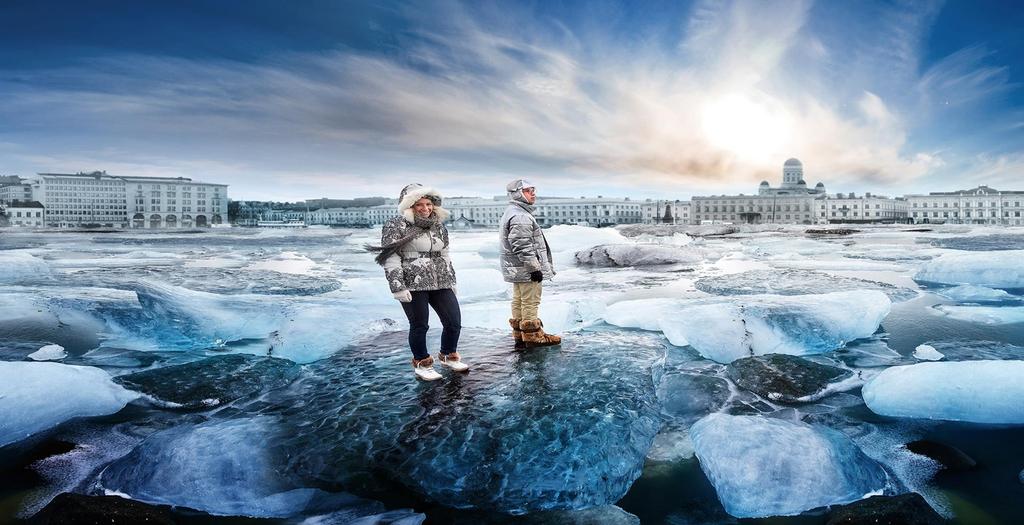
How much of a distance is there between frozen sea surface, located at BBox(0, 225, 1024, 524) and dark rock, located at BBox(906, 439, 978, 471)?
0.40ft

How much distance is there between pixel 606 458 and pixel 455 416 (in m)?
1.00

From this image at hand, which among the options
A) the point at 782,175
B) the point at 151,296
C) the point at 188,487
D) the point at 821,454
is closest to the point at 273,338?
the point at 151,296

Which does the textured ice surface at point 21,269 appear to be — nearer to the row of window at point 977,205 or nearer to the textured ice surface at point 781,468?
the textured ice surface at point 781,468

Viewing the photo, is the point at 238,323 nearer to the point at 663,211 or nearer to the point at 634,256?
the point at 634,256

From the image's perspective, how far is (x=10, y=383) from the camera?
3.74 meters

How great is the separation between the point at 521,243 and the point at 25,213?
13845 centimetres

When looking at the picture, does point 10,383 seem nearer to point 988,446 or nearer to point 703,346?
point 703,346

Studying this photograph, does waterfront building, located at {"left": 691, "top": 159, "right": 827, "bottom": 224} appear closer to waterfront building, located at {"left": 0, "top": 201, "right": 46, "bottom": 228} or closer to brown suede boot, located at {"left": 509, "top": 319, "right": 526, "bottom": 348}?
brown suede boot, located at {"left": 509, "top": 319, "right": 526, "bottom": 348}

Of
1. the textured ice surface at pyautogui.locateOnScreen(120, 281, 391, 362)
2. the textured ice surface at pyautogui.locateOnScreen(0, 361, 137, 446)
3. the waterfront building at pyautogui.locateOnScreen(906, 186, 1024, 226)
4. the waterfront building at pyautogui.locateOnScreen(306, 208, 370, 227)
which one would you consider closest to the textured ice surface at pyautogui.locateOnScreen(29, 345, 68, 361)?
the textured ice surface at pyautogui.locateOnScreen(120, 281, 391, 362)

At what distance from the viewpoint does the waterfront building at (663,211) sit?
134 meters

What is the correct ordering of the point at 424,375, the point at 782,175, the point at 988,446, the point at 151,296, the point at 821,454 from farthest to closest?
the point at 782,175 → the point at 151,296 → the point at 424,375 → the point at 988,446 → the point at 821,454

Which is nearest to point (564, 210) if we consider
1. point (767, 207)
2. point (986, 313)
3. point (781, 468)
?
point (767, 207)

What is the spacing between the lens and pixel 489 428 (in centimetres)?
325

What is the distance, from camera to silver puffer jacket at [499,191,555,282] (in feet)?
16.8
